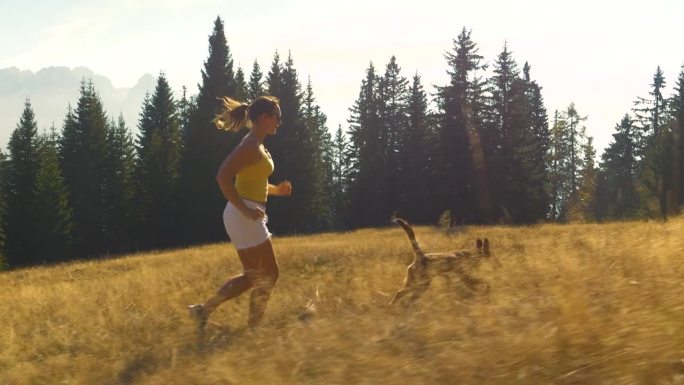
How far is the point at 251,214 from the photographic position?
206 inches

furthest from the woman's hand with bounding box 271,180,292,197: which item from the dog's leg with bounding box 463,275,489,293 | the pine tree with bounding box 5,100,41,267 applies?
the pine tree with bounding box 5,100,41,267

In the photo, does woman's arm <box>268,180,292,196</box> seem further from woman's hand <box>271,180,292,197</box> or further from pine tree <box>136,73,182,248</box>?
pine tree <box>136,73,182,248</box>

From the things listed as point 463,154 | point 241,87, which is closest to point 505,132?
point 463,154

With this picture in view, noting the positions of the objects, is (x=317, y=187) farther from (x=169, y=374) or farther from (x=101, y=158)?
(x=169, y=374)

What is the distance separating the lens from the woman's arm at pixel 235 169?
206 inches

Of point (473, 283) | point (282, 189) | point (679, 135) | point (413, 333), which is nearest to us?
point (413, 333)

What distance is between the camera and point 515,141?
122ft

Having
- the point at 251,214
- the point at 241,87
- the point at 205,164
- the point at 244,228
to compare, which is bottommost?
the point at 244,228

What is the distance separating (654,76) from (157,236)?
47921mm

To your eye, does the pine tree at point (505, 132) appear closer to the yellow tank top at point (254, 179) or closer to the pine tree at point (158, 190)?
the pine tree at point (158, 190)

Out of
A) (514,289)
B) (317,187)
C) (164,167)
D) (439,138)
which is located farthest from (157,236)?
(514,289)

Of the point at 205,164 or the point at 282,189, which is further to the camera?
the point at 205,164

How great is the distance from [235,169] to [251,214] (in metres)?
0.39

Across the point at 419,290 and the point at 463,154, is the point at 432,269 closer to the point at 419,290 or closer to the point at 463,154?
the point at 419,290
